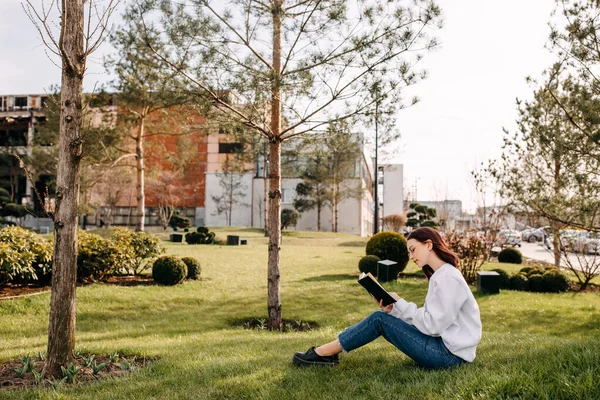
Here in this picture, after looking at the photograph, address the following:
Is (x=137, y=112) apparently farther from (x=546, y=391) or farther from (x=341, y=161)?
(x=546, y=391)

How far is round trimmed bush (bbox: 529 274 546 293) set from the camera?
1380cm

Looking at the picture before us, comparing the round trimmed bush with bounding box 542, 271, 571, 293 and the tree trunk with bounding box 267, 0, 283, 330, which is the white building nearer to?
the round trimmed bush with bounding box 542, 271, 571, 293

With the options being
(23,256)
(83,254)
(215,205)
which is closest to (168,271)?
(83,254)

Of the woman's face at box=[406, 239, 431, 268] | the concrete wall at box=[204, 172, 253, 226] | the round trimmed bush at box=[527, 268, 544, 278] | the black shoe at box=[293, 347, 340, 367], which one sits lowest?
the round trimmed bush at box=[527, 268, 544, 278]

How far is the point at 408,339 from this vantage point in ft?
13.8

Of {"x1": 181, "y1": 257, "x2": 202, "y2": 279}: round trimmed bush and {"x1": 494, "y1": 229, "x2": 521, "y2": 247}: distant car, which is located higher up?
{"x1": 494, "y1": 229, "x2": 521, "y2": 247}: distant car

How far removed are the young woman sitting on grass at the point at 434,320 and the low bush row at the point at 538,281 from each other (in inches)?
428

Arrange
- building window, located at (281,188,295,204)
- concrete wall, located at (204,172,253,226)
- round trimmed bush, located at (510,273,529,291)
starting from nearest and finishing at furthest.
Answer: round trimmed bush, located at (510,273,529,291) → building window, located at (281,188,295,204) → concrete wall, located at (204,172,253,226)

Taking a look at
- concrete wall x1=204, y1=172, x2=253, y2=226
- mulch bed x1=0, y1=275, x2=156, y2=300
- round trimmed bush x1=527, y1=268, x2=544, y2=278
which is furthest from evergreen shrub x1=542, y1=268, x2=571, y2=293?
concrete wall x1=204, y1=172, x2=253, y2=226

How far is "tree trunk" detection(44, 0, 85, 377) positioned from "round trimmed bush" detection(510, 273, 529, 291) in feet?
40.0

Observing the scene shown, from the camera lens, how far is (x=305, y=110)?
9023 millimetres

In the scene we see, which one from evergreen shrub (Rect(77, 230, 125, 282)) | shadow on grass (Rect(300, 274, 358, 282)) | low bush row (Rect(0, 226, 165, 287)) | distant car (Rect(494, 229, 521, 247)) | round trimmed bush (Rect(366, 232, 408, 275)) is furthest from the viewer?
distant car (Rect(494, 229, 521, 247))

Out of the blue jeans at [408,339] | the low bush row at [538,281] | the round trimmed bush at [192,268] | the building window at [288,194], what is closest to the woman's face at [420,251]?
the blue jeans at [408,339]

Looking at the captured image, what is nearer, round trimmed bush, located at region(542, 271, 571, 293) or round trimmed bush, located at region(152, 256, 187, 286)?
round trimmed bush, located at region(152, 256, 187, 286)
